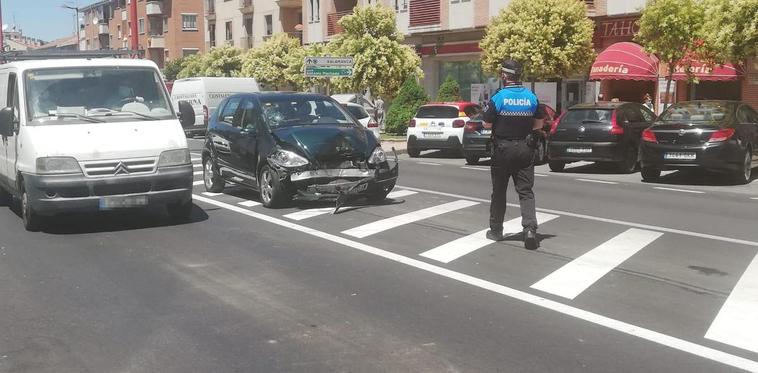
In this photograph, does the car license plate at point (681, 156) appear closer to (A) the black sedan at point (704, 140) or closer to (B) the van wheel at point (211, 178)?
(A) the black sedan at point (704, 140)

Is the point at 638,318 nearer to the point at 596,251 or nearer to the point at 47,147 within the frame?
the point at 596,251

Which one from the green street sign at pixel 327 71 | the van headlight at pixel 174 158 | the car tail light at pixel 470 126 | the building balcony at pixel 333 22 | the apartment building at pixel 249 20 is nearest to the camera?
the van headlight at pixel 174 158

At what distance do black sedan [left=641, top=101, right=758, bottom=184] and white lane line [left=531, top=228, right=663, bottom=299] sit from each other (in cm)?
595

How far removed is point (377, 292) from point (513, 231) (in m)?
3.29

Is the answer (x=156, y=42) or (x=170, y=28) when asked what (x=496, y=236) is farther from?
(x=156, y=42)

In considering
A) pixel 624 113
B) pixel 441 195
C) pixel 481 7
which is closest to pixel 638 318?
pixel 441 195

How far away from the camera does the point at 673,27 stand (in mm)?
21094

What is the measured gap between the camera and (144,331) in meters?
5.64

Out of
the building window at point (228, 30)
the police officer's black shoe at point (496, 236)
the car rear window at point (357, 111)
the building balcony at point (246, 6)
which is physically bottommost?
the police officer's black shoe at point (496, 236)

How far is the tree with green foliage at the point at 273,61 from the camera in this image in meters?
44.6

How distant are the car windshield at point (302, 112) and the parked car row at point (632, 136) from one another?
6.97 ft

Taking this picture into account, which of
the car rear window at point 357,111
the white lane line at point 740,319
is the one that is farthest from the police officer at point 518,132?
the car rear window at point 357,111

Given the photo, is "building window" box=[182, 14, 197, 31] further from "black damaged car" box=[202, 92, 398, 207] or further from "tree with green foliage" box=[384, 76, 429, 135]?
"black damaged car" box=[202, 92, 398, 207]

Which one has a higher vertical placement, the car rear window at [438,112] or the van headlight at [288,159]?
the car rear window at [438,112]
